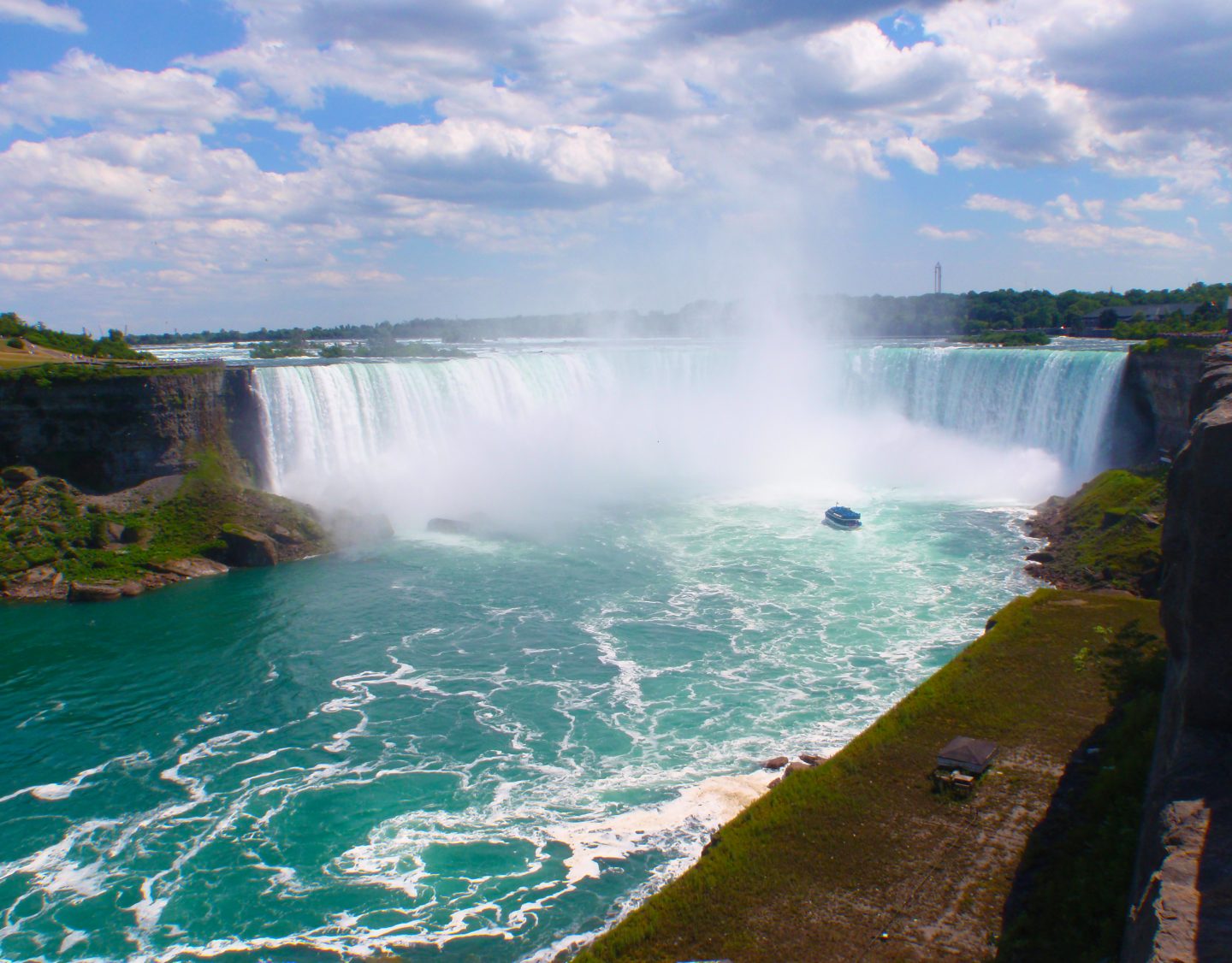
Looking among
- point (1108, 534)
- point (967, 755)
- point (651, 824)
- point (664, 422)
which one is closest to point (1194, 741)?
point (967, 755)

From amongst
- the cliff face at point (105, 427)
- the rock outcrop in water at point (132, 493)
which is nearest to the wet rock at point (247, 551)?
the rock outcrop in water at point (132, 493)

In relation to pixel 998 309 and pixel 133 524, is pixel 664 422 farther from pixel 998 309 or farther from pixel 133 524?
pixel 998 309

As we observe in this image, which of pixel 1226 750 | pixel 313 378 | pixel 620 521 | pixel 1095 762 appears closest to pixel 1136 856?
pixel 1226 750

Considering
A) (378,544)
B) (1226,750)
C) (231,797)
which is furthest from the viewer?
(378,544)

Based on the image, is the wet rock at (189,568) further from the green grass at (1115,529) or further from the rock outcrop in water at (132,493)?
the green grass at (1115,529)

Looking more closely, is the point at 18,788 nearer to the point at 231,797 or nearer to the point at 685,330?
the point at 231,797

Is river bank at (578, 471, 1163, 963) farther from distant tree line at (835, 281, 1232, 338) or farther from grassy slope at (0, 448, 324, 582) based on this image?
distant tree line at (835, 281, 1232, 338)

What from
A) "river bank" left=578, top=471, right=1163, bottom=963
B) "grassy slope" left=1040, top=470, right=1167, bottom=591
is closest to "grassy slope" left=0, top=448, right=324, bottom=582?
"river bank" left=578, top=471, right=1163, bottom=963
